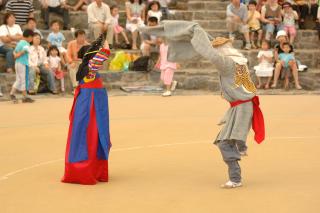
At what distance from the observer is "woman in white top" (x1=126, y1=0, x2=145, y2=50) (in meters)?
18.1

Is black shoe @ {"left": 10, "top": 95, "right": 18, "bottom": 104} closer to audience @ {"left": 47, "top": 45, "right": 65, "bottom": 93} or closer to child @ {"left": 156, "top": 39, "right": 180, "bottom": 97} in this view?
audience @ {"left": 47, "top": 45, "right": 65, "bottom": 93}

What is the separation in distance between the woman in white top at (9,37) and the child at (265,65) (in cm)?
476

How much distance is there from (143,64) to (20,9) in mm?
3044

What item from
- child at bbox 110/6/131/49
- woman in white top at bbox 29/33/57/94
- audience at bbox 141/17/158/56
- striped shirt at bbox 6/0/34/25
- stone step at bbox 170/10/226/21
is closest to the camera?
woman in white top at bbox 29/33/57/94

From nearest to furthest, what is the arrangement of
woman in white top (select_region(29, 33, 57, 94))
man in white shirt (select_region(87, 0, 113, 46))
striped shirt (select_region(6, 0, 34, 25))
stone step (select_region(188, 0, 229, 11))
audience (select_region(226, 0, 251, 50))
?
woman in white top (select_region(29, 33, 57, 94)), man in white shirt (select_region(87, 0, 113, 46)), striped shirt (select_region(6, 0, 34, 25)), audience (select_region(226, 0, 251, 50)), stone step (select_region(188, 0, 229, 11))

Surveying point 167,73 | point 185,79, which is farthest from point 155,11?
→ point 167,73

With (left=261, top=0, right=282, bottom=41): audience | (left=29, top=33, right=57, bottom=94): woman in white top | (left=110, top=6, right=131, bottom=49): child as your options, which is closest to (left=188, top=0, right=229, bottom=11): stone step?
(left=261, top=0, right=282, bottom=41): audience

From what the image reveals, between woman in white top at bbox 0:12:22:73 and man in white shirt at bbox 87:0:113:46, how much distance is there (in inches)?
64.2

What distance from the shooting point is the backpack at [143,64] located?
17.0 metres

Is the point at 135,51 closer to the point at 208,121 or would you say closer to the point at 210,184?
the point at 208,121

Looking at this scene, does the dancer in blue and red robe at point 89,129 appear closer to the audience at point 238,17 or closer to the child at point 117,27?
the child at point 117,27

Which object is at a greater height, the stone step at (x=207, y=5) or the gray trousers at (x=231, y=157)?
the stone step at (x=207, y=5)

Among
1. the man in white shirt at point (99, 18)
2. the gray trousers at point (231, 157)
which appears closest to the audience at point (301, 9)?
the man in white shirt at point (99, 18)

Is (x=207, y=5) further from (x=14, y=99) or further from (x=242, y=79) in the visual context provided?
(x=242, y=79)
